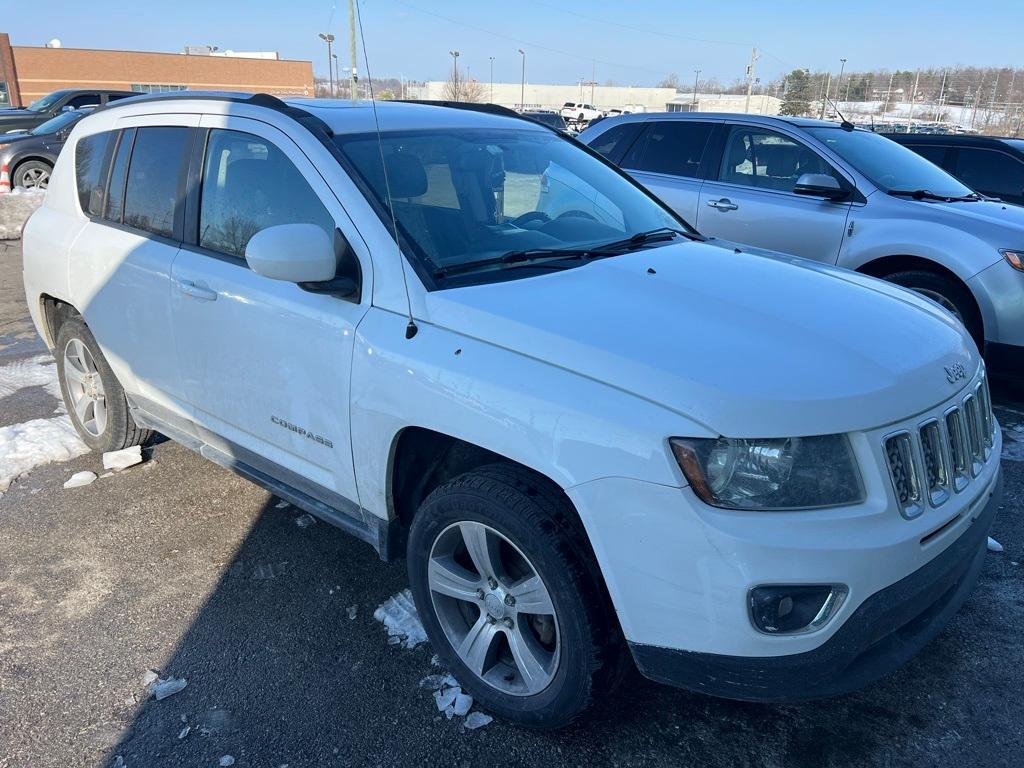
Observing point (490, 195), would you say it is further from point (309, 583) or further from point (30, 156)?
point (30, 156)

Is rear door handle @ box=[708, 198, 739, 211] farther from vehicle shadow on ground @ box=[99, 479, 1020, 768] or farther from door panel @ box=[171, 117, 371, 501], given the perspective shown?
door panel @ box=[171, 117, 371, 501]

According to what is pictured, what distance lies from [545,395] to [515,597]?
2.29 feet

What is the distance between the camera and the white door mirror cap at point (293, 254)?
99.8 inches

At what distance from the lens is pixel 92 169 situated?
4066mm

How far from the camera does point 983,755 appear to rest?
239 centimetres

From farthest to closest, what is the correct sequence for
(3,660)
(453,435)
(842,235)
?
1. (842,235)
2. (3,660)
3. (453,435)

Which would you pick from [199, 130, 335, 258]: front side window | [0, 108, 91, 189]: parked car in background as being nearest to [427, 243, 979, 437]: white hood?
[199, 130, 335, 258]: front side window

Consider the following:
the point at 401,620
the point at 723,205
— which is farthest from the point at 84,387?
the point at 723,205

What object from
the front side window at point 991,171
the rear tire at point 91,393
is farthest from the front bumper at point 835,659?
the front side window at point 991,171

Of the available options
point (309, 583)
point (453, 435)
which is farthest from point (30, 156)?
point (453, 435)

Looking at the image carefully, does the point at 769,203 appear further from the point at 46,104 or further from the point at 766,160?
the point at 46,104

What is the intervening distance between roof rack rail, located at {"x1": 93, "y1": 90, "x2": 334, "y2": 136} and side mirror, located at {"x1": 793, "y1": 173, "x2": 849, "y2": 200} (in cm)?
397

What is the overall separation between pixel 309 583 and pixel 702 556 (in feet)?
6.60

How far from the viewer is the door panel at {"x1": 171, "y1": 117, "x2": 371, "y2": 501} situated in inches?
108
